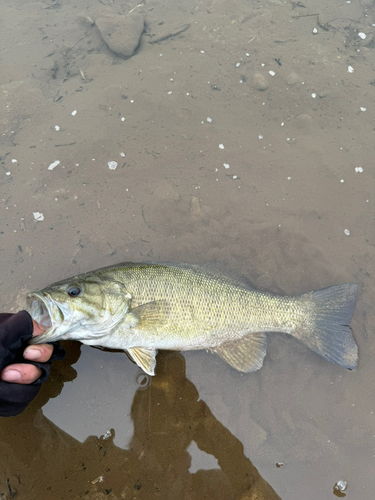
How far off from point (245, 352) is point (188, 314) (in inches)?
29.4

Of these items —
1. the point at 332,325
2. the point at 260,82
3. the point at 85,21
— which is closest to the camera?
the point at 332,325

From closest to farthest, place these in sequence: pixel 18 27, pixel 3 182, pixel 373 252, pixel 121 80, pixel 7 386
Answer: pixel 7 386 → pixel 373 252 → pixel 3 182 → pixel 121 80 → pixel 18 27

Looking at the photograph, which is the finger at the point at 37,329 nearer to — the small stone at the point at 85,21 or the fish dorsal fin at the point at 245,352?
the fish dorsal fin at the point at 245,352

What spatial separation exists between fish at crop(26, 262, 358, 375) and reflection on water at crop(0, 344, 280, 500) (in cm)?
57

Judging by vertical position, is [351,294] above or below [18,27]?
below

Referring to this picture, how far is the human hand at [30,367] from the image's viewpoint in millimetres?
2359

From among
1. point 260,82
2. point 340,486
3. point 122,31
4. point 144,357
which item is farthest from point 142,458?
point 122,31

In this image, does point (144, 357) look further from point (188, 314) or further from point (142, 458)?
point (142, 458)

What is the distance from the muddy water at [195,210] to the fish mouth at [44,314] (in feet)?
2.46

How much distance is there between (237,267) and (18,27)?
5.47 meters

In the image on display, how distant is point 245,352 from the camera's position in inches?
118

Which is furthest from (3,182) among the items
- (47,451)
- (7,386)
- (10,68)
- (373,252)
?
(373,252)

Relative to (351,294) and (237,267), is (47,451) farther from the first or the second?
(351,294)

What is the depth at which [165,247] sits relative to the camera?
360cm
